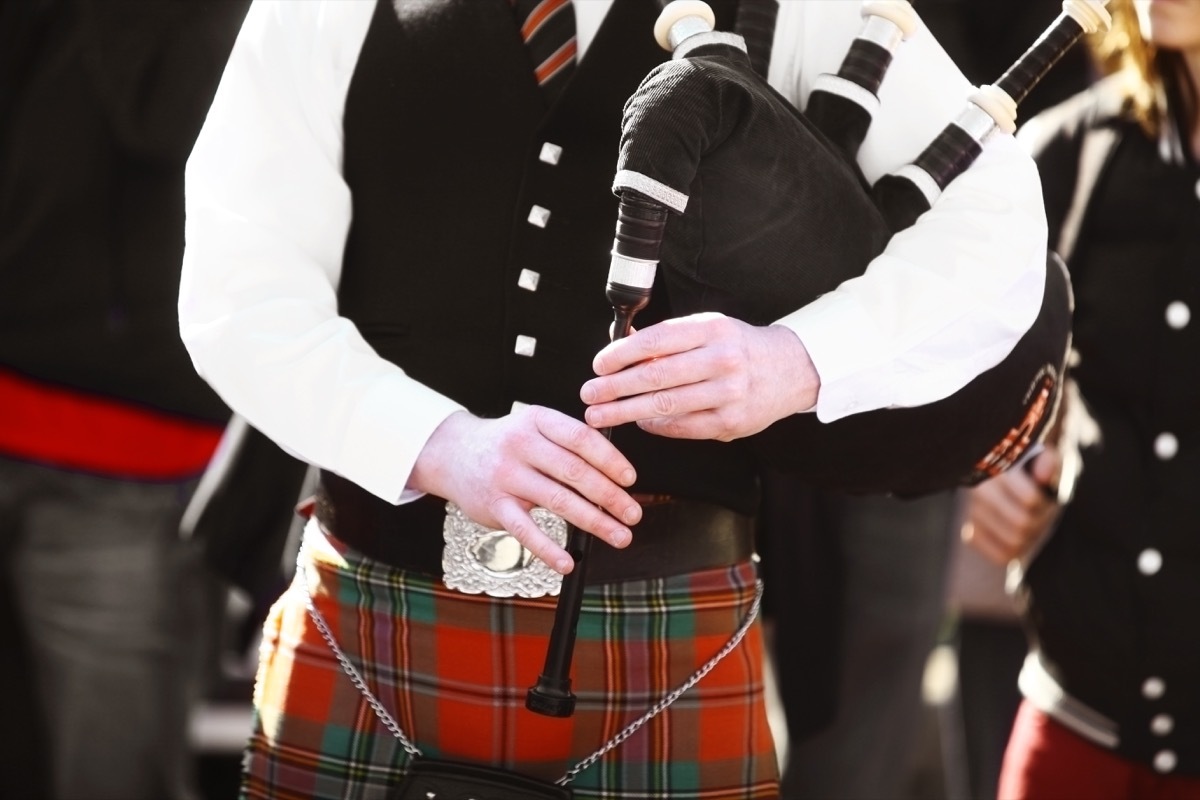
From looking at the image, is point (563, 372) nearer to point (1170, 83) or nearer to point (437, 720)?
point (437, 720)

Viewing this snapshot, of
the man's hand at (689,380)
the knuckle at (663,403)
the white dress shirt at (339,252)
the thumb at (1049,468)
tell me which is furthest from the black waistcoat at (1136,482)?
the knuckle at (663,403)

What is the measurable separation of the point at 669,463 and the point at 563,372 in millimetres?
151

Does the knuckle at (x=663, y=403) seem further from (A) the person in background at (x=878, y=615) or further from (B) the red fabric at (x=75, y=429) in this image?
(B) the red fabric at (x=75, y=429)

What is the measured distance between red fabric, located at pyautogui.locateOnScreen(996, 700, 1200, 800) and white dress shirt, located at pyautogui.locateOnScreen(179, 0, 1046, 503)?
719 mm

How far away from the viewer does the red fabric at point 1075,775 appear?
1.92 meters

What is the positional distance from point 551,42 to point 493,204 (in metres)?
0.19

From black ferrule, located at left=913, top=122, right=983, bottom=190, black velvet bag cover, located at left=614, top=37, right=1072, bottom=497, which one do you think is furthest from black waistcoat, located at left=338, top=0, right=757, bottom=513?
black ferrule, located at left=913, top=122, right=983, bottom=190

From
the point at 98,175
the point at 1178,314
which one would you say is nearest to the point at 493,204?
the point at 1178,314

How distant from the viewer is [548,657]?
142cm

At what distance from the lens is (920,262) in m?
1.47

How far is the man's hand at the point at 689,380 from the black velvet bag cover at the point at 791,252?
3.7 inches

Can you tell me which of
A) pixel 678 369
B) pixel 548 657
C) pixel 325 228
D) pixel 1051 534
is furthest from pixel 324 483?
pixel 1051 534

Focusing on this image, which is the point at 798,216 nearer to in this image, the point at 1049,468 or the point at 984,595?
the point at 1049,468

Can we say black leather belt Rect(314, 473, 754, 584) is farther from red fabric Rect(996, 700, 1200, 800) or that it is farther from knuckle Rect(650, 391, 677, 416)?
red fabric Rect(996, 700, 1200, 800)
